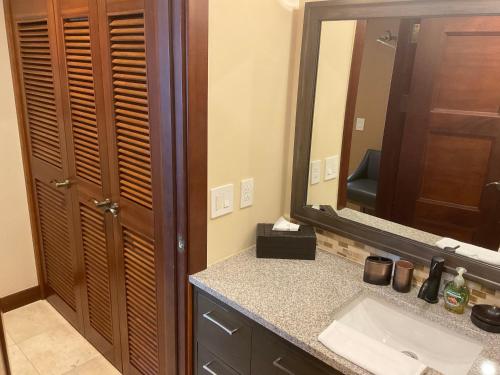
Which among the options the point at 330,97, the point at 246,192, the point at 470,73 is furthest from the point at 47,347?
the point at 470,73

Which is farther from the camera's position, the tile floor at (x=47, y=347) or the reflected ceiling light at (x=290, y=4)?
the tile floor at (x=47, y=347)

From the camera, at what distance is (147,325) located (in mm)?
1710

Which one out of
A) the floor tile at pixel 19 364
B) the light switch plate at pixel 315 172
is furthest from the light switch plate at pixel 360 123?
the floor tile at pixel 19 364

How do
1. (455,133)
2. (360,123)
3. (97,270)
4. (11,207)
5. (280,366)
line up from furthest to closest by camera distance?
(11,207) < (97,270) < (360,123) < (455,133) < (280,366)

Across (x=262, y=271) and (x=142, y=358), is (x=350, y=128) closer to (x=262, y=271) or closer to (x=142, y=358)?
(x=262, y=271)

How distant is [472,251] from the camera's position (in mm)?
1283

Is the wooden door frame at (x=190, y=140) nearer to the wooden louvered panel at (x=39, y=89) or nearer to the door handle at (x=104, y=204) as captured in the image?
the door handle at (x=104, y=204)

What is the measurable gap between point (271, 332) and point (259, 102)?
833mm

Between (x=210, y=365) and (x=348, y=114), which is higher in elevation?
(x=348, y=114)

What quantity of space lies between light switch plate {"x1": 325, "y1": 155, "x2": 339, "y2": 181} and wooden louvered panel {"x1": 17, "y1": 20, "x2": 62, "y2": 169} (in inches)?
53.0

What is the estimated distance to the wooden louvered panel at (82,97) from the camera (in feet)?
5.28

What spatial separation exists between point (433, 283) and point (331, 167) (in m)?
0.60

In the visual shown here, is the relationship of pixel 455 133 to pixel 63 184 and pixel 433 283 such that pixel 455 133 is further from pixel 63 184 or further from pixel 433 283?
pixel 63 184

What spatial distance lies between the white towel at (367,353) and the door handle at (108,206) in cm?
102
